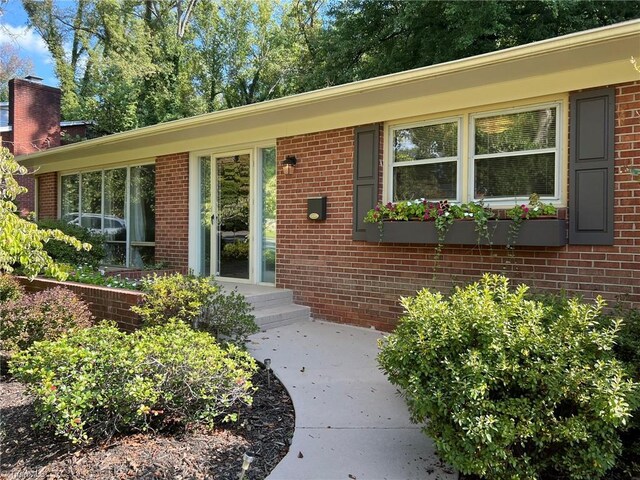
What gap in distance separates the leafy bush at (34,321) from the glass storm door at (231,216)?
3017mm

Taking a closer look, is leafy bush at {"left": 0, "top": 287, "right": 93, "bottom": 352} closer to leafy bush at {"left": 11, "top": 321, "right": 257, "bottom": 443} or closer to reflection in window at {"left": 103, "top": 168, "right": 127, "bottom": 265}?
leafy bush at {"left": 11, "top": 321, "right": 257, "bottom": 443}

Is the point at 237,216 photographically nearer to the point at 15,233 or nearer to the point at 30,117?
the point at 15,233

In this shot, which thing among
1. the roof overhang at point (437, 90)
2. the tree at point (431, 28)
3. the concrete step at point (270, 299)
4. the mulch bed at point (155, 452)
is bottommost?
the mulch bed at point (155, 452)

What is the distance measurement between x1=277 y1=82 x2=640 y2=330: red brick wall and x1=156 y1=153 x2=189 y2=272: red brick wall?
7.15 ft

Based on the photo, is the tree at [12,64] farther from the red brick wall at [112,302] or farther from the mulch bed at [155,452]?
the mulch bed at [155,452]

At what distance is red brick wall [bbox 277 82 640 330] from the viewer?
163 inches

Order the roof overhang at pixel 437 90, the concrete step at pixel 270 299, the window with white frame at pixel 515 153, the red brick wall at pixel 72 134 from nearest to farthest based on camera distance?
the roof overhang at pixel 437 90 < the window with white frame at pixel 515 153 < the concrete step at pixel 270 299 < the red brick wall at pixel 72 134

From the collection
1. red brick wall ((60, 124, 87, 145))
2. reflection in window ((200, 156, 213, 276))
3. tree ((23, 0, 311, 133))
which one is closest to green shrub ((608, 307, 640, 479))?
reflection in window ((200, 156, 213, 276))

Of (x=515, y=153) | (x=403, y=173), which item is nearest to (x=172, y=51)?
(x=403, y=173)

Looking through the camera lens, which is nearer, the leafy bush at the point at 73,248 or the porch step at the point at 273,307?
the porch step at the point at 273,307

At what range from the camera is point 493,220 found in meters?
4.66

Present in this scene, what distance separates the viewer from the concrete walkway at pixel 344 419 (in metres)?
2.52

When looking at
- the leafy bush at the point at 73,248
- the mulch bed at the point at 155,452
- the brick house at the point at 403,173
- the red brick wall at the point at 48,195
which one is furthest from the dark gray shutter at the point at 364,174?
the red brick wall at the point at 48,195

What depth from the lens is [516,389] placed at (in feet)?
7.78
